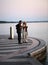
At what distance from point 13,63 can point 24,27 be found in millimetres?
2718

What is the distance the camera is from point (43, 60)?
7.43 meters

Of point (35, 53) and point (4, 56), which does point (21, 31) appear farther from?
point (4, 56)

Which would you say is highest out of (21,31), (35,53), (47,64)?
(21,31)

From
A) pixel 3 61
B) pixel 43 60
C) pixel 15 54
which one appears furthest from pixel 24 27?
pixel 3 61

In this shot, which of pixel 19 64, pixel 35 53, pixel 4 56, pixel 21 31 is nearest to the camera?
pixel 19 64

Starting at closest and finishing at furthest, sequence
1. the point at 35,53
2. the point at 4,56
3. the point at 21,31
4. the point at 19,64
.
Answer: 1. the point at 19,64
2. the point at 4,56
3. the point at 35,53
4. the point at 21,31

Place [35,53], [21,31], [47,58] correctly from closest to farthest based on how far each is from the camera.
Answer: [35,53], [21,31], [47,58]

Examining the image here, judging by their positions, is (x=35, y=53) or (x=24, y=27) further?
(x=24, y=27)

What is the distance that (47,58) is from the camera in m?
7.87

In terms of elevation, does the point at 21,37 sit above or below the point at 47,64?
above

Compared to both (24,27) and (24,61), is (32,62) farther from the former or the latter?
(24,27)

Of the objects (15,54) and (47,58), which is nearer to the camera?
(15,54)

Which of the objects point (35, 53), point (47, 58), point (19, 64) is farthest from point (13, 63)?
point (47, 58)

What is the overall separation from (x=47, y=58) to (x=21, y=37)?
118cm
